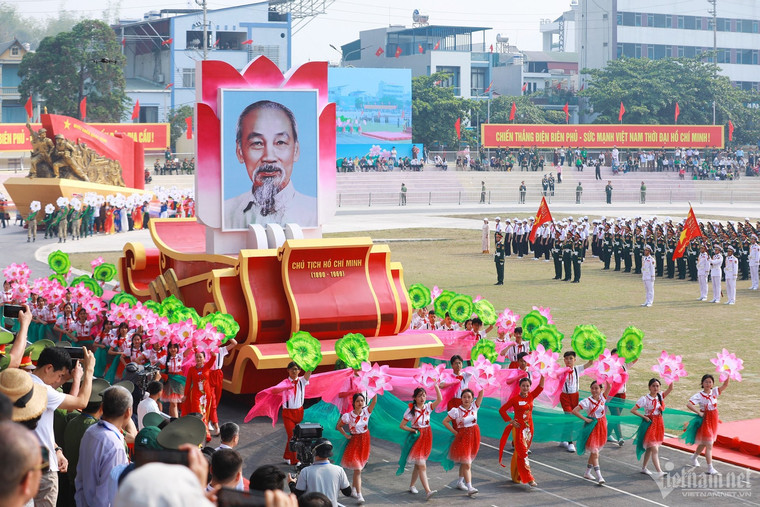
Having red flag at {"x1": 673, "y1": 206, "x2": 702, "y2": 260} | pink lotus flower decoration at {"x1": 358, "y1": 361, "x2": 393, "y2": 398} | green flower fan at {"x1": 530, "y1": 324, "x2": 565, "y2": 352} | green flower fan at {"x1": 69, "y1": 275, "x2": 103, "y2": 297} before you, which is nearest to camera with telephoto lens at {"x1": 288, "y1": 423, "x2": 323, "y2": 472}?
pink lotus flower decoration at {"x1": 358, "y1": 361, "x2": 393, "y2": 398}

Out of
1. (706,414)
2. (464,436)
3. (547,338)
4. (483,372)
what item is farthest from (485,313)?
(464,436)

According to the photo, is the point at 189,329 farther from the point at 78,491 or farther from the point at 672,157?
the point at 672,157

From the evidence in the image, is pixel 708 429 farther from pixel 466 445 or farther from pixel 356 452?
pixel 356 452

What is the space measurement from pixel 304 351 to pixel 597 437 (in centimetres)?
347

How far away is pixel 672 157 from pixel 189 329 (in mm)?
55568

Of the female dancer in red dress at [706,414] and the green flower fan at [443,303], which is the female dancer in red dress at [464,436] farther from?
the green flower fan at [443,303]

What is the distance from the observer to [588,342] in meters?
11.8

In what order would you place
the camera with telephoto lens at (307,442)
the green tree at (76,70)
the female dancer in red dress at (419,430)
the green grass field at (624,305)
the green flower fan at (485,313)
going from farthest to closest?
the green tree at (76,70) < the green grass field at (624,305) < the green flower fan at (485,313) < the female dancer in red dress at (419,430) < the camera with telephoto lens at (307,442)

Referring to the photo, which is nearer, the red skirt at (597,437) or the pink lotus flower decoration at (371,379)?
the red skirt at (597,437)

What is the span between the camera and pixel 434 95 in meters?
72.1

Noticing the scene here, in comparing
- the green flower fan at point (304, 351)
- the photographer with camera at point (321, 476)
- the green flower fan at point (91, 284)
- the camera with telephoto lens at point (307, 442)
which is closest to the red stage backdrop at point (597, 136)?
the green flower fan at point (91, 284)

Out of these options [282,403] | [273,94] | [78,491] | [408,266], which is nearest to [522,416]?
[282,403]

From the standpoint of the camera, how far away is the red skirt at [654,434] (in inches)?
430

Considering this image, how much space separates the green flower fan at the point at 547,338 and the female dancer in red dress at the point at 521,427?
1.94 meters
